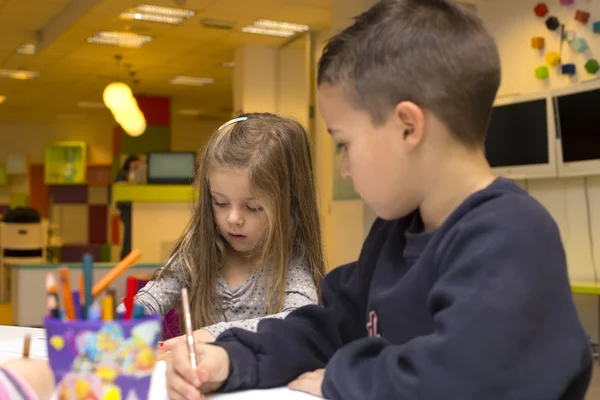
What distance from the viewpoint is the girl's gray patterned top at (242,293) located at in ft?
4.28

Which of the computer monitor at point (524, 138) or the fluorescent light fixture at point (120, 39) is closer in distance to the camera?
the computer monitor at point (524, 138)

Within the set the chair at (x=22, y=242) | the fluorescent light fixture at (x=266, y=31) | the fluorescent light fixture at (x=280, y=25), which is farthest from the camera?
the chair at (x=22, y=242)

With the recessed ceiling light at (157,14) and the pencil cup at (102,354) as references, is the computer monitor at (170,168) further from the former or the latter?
the pencil cup at (102,354)

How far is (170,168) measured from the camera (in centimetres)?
677

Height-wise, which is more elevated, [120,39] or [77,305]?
[120,39]

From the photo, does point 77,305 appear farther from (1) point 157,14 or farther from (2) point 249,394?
(1) point 157,14

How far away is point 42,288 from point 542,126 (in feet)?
10.7

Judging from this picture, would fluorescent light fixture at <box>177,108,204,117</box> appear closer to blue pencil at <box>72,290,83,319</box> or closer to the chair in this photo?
the chair

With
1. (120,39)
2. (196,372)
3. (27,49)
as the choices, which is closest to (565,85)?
(196,372)

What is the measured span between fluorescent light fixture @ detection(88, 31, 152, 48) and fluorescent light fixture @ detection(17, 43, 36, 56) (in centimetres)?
86

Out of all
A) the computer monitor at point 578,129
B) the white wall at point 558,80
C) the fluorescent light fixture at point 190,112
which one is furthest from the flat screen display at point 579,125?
the fluorescent light fixture at point 190,112

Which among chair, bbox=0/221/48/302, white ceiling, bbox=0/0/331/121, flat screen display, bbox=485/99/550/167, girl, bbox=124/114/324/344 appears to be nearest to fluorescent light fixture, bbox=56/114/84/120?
white ceiling, bbox=0/0/331/121

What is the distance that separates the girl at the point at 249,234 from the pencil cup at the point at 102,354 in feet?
2.23

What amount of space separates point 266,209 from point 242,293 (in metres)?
0.18
